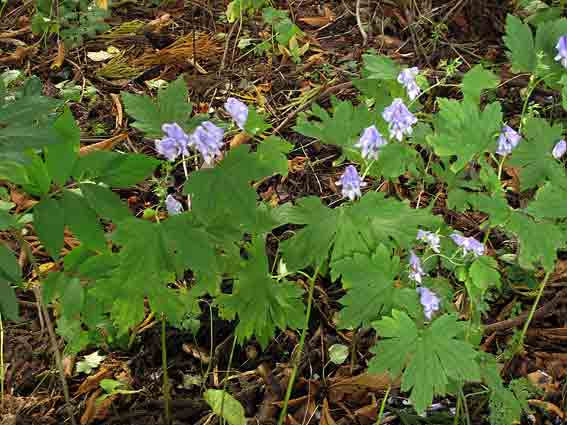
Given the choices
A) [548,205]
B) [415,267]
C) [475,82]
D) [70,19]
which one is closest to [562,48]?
[475,82]

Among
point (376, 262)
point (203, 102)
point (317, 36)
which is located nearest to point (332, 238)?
point (376, 262)

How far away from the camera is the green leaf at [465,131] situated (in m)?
1.78

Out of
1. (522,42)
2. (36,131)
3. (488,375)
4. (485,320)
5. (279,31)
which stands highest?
(36,131)

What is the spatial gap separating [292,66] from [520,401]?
2049 millimetres

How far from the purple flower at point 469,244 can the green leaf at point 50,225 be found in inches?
38.1

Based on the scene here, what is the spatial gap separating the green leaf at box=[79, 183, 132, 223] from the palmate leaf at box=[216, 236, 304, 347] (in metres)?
0.38

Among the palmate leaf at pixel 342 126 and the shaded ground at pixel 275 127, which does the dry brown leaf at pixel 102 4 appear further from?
the palmate leaf at pixel 342 126

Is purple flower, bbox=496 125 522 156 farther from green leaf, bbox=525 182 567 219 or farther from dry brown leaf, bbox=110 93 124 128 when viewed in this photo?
dry brown leaf, bbox=110 93 124 128

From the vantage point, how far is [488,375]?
5.92 feet

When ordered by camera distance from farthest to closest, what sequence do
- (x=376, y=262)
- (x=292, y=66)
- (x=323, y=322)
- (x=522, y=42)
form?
(x=292, y=66), (x=323, y=322), (x=522, y=42), (x=376, y=262)


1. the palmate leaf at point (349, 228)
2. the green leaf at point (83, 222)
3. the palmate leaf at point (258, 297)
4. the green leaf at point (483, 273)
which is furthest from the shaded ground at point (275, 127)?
the green leaf at point (83, 222)

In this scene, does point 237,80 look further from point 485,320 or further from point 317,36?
point 485,320

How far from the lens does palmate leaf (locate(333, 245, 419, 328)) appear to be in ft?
5.32

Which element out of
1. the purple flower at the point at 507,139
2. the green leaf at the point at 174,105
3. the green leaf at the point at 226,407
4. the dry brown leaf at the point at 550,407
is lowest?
the dry brown leaf at the point at 550,407
